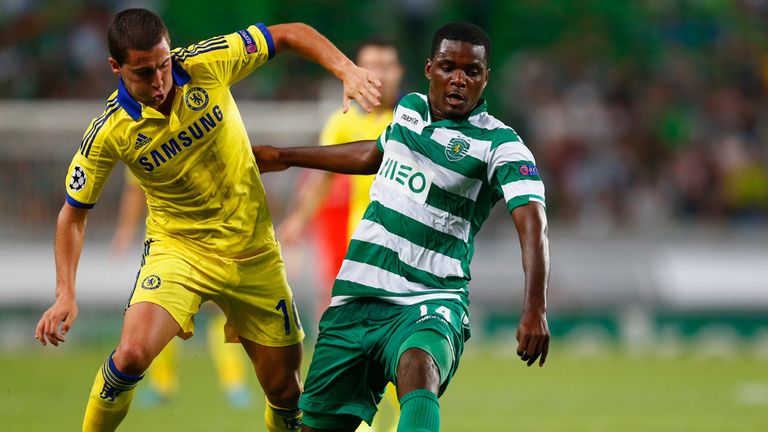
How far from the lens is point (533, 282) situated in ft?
14.7

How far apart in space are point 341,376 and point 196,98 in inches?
57.4

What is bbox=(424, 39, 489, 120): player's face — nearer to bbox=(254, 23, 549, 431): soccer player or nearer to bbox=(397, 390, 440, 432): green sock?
bbox=(254, 23, 549, 431): soccer player

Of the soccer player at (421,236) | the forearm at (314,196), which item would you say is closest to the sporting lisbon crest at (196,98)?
the soccer player at (421,236)

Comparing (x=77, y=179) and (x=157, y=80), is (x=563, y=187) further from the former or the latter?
(x=157, y=80)

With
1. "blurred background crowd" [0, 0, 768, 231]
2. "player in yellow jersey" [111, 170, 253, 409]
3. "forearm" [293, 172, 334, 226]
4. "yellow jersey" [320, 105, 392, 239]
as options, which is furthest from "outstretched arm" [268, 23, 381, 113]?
"blurred background crowd" [0, 0, 768, 231]

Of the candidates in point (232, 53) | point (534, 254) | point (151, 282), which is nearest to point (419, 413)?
point (534, 254)

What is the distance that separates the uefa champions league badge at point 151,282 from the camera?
5379mm

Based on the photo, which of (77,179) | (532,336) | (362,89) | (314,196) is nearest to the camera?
(532,336)

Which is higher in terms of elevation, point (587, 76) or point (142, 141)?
point (587, 76)

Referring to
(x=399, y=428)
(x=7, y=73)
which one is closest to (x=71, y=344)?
(x=7, y=73)

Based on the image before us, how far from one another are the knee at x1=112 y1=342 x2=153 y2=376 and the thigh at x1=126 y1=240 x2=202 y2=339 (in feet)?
0.80

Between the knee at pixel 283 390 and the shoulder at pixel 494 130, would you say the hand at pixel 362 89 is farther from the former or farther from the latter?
the knee at pixel 283 390

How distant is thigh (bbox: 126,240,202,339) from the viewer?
211 inches

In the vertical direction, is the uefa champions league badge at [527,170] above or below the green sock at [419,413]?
above
